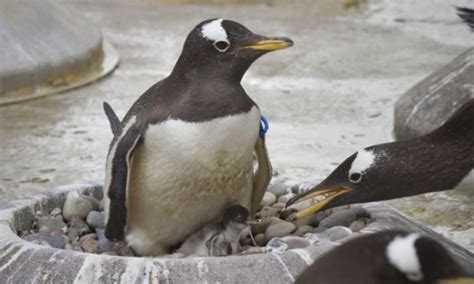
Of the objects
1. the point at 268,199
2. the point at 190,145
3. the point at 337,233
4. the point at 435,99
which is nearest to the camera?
the point at 190,145

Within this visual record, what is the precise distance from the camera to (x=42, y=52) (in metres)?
6.64

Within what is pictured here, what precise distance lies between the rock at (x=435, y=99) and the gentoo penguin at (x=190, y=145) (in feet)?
7.74

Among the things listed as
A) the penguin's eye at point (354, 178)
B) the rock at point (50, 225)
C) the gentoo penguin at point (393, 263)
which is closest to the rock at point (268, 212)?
the penguin's eye at point (354, 178)

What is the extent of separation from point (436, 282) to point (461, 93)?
321cm

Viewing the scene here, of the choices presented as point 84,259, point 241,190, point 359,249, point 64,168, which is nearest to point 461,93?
point 64,168

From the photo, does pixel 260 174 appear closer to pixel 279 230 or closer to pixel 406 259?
pixel 279 230

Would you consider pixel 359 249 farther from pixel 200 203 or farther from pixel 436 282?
pixel 200 203

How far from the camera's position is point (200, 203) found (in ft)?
8.91

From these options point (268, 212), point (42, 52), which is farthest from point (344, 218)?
point (42, 52)

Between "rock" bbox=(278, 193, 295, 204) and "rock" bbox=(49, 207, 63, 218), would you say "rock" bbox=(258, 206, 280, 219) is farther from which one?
"rock" bbox=(49, 207, 63, 218)

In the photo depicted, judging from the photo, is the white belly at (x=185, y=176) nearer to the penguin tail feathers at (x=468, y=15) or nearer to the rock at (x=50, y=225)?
the rock at (x=50, y=225)

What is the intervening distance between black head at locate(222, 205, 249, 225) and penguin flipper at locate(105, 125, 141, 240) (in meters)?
0.26

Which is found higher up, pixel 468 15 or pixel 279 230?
pixel 468 15

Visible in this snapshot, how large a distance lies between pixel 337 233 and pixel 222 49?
1.78 feet
